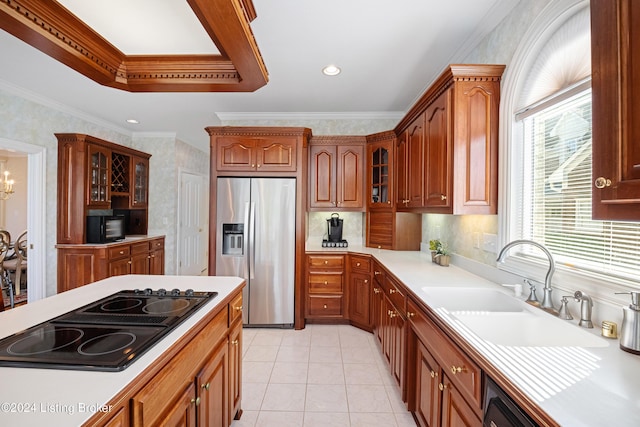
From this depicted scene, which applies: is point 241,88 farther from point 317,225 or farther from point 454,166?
point 317,225

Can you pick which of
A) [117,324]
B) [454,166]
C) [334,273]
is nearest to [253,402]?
[117,324]

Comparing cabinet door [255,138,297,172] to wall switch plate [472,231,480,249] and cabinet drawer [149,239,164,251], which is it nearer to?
wall switch plate [472,231,480,249]

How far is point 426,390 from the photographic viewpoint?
1560mm

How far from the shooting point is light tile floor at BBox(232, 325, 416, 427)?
1.93 m

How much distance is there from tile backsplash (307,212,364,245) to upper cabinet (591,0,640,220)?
3142 mm

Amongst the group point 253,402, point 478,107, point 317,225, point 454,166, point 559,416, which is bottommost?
point 253,402

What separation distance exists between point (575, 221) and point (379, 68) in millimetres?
2012

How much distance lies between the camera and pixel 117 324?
1.12 meters

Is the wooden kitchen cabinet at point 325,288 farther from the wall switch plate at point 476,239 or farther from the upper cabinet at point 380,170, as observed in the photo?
the wall switch plate at point 476,239

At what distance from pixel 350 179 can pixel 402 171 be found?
80 cm

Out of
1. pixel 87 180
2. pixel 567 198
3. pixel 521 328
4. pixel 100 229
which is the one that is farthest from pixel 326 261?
pixel 87 180

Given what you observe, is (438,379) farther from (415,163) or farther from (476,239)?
(415,163)

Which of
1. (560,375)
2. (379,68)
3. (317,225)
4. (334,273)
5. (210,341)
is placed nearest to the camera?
(560,375)

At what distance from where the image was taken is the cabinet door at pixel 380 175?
3426 mm
